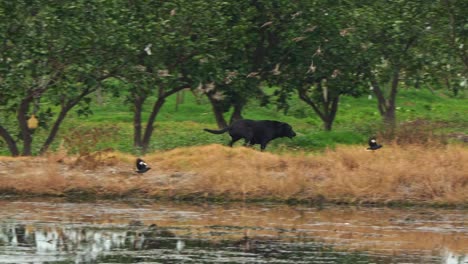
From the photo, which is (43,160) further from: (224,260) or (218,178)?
(224,260)

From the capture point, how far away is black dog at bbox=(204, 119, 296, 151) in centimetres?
2544

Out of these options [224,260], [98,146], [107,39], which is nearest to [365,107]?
[98,146]

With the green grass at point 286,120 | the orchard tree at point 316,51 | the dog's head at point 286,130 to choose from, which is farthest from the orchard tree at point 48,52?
the orchard tree at point 316,51

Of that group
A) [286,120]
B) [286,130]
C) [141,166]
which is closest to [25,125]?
[141,166]

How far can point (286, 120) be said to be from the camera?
35.9 m

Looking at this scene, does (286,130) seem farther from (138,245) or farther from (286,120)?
(138,245)

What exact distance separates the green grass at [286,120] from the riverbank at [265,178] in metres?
4.59

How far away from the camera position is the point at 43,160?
72.6 ft

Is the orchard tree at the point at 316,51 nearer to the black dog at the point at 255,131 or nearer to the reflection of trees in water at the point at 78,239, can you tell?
the black dog at the point at 255,131

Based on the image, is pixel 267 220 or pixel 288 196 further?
pixel 288 196

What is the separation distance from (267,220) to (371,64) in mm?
10652

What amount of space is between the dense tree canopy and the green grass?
1.19 meters

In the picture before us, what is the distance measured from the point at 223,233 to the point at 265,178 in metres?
4.22

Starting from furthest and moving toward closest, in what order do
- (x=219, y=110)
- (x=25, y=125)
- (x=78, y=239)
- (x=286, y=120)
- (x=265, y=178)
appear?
(x=286, y=120) → (x=219, y=110) → (x=25, y=125) → (x=265, y=178) → (x=78, y=239)
